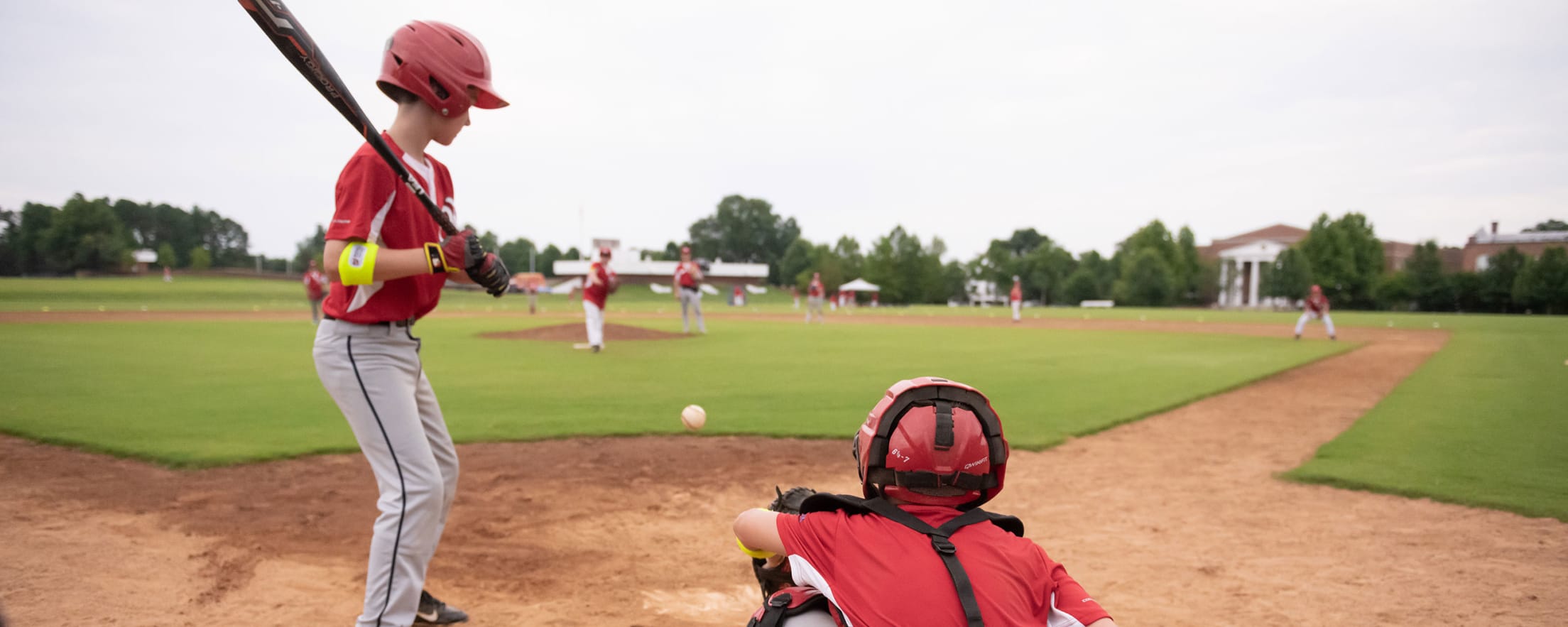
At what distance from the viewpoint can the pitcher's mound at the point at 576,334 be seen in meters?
22.6

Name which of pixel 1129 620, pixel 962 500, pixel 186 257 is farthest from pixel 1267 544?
pixel 186 257

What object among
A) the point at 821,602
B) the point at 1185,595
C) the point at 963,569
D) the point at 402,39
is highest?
the point at 402,39

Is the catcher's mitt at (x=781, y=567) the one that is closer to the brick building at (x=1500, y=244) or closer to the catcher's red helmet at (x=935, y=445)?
the catcher's red helmet at (x=935, y=445)

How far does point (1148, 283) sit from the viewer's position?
78.9m

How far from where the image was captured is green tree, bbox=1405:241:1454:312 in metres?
67.2

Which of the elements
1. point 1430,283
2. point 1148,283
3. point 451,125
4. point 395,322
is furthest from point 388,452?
point 1430,283

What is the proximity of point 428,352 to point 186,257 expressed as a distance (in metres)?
22.7

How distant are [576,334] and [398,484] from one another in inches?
810

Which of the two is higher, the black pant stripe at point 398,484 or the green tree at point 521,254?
the green tree at point 521,254

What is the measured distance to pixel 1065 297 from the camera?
9100cm

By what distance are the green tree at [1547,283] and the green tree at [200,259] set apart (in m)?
86.4

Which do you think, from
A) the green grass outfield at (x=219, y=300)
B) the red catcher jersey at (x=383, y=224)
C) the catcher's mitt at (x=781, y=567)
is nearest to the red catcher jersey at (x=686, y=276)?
the green grass outfield at (x=219, y=300)

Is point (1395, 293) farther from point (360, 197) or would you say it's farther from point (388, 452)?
point (360, 197)

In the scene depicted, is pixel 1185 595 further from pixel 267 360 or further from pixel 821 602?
pixel 267 360
